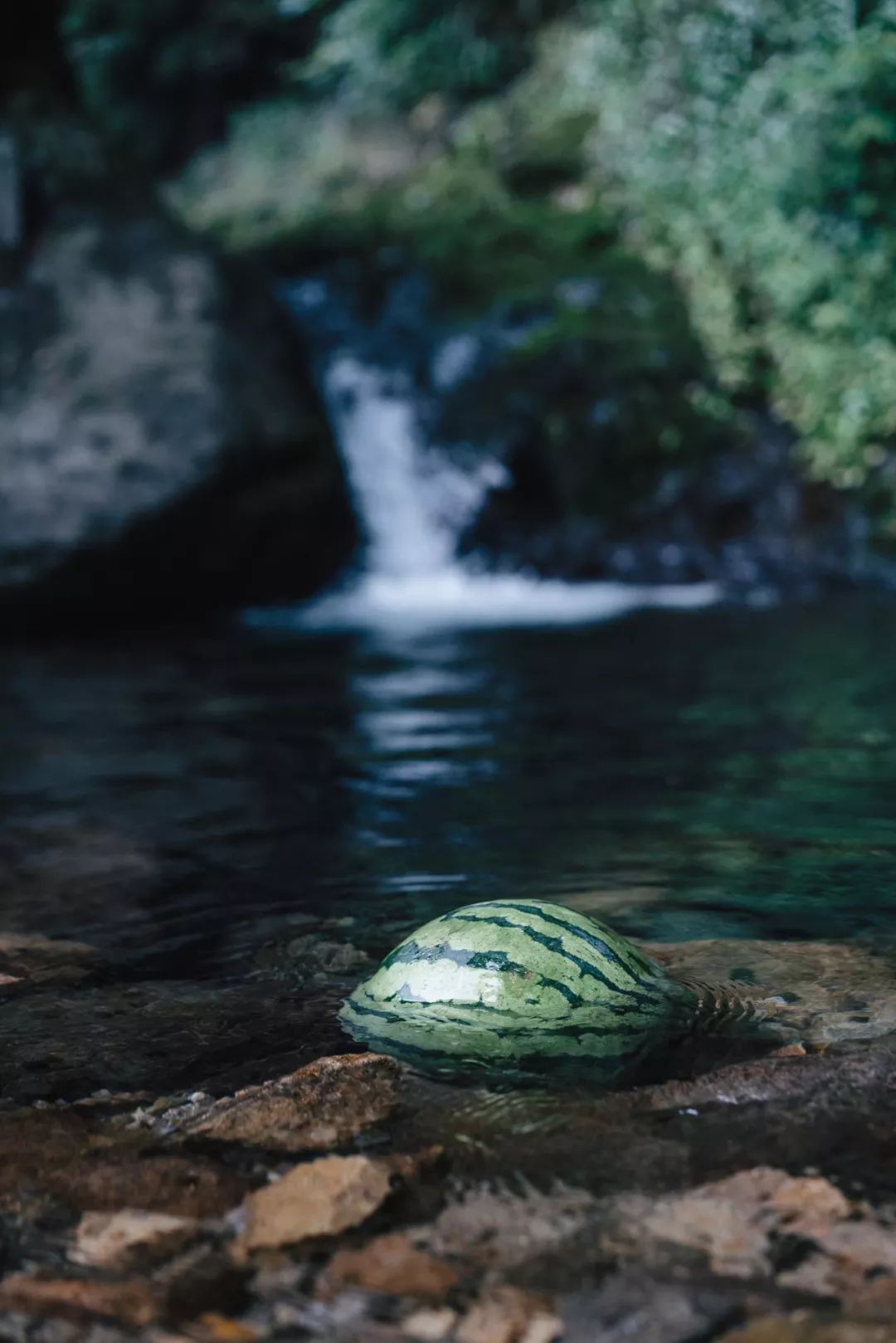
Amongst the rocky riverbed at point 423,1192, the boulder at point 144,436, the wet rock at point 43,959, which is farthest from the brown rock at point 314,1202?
the boulder at point 144,436

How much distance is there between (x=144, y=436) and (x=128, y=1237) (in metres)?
9.21

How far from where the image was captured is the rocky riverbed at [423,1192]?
169cm

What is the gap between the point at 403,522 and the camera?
41.4 ft

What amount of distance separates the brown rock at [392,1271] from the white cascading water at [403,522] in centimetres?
921

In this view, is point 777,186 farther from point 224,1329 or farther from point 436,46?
point 224,1329

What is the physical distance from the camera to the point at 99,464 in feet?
33.7

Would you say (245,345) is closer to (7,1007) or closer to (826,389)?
(826,389)

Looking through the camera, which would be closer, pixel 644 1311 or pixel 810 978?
pixel 644 1311

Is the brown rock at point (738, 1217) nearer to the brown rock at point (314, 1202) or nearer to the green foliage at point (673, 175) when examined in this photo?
the brown rock at point (314, 1202)

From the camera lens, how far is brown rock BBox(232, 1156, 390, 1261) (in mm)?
1881

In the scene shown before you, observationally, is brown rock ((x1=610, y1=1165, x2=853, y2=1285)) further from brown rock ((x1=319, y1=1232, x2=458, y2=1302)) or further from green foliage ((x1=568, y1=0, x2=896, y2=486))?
green foliage ((x1=568, y1=0, x2=896, y2=486))

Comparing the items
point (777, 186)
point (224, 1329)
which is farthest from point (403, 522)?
point (224, 1329)

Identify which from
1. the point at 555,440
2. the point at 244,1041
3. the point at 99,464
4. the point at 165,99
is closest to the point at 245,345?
the point at 99,464

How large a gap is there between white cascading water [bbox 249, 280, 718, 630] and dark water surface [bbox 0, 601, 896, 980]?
8.73ft
